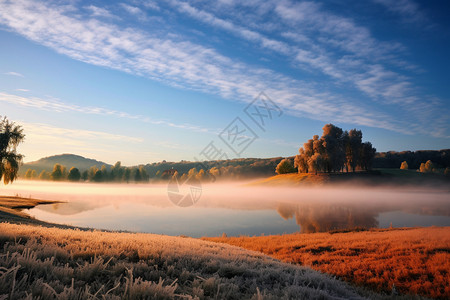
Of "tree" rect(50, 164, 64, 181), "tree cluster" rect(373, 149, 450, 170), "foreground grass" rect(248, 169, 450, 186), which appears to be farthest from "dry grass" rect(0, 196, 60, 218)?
"tree cluster" rect(373, 149, 450, 170)

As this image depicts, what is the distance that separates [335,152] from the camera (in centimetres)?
9081

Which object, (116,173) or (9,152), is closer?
(9,152)

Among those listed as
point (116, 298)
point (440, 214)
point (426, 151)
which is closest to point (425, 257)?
point (116, 298)

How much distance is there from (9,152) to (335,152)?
92969mm

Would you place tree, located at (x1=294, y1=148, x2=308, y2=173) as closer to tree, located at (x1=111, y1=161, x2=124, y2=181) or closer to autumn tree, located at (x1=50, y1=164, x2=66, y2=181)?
tree, located at (x1=111, y1=161, x2=124, y2=181)

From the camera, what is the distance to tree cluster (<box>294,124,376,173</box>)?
9069 cm

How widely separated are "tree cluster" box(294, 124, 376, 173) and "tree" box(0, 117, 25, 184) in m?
83.9

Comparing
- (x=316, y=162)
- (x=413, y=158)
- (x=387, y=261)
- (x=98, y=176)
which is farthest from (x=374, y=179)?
(x=98, y=176)

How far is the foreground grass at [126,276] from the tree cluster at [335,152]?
9059 cm

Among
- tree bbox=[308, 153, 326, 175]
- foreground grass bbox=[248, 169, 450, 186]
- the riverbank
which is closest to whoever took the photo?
the riverbank

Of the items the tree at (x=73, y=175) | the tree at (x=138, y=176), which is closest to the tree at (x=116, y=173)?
the tree at (x=138, y=176)

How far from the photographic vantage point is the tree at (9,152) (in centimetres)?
4419

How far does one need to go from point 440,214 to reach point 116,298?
54.1 meters

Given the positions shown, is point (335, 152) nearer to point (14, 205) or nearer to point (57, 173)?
point (14, 205)
